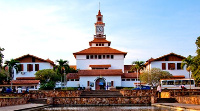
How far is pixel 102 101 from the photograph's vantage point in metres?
35.3

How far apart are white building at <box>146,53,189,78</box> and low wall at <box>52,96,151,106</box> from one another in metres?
36.1

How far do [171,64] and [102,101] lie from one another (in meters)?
38.7

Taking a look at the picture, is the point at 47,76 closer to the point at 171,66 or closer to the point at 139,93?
the point at 139,93

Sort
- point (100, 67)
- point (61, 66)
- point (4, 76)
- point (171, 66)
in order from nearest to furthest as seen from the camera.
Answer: point (61, 66)
point (4, 76)
point (100, 67)
point (171, 66)

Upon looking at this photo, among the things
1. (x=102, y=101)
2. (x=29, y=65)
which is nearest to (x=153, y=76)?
(x=29, y=65)

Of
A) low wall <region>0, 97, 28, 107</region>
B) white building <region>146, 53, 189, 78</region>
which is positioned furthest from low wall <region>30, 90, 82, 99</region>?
white building <region>146, 53, 189, 78</region>

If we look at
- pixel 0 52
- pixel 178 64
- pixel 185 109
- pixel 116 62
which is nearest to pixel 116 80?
pixel 116 62

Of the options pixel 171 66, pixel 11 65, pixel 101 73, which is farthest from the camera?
pixel 171 66

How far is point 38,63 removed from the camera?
237 ft

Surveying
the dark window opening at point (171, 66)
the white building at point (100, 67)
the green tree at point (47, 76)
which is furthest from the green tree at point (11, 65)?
the dark window opening at point (171, 66)

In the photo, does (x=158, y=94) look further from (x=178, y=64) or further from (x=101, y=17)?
(x=101, y=17)

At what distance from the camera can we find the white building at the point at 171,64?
7050cm

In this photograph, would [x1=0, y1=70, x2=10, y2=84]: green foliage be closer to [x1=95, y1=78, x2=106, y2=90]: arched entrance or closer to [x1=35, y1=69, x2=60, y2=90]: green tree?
[x1=35, y1=69, x2=60, y2=90]: green tree

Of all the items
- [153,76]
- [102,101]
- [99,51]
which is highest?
[99,51]
